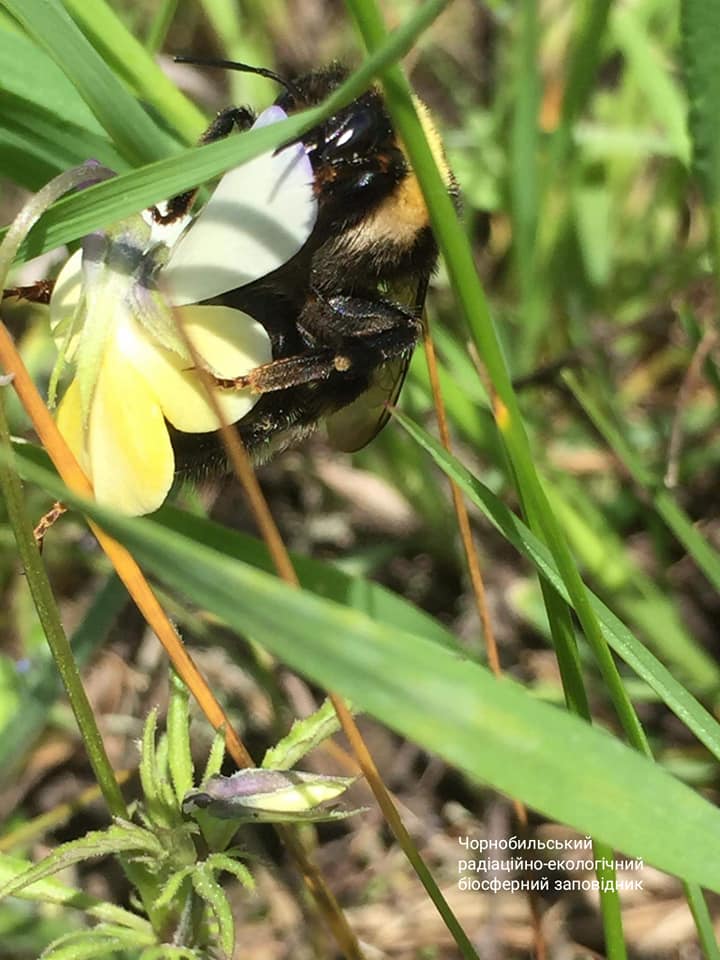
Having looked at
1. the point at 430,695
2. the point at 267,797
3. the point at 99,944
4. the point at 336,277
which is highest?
the point at 336,277

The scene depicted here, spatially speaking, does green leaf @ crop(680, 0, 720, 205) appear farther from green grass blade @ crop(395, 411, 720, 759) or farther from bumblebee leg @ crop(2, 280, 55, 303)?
bumblebee leg @ crop(2, 280, 55, 303)

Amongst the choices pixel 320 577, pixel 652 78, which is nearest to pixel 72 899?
pixel 320 577

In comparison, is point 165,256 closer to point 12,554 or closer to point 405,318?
point 405,318

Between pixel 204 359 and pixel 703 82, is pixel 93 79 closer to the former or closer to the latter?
pixel 204 359

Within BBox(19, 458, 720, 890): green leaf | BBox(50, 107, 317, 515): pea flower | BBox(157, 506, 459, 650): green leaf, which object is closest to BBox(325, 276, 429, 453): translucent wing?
BBox(157, 506, 459, 650): green leaf

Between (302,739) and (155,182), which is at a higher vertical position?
(155,182)

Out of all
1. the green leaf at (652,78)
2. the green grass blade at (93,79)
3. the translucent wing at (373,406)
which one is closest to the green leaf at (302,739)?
the translucent wing at (373,406)

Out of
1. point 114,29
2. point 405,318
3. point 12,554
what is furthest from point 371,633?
point 12,554
